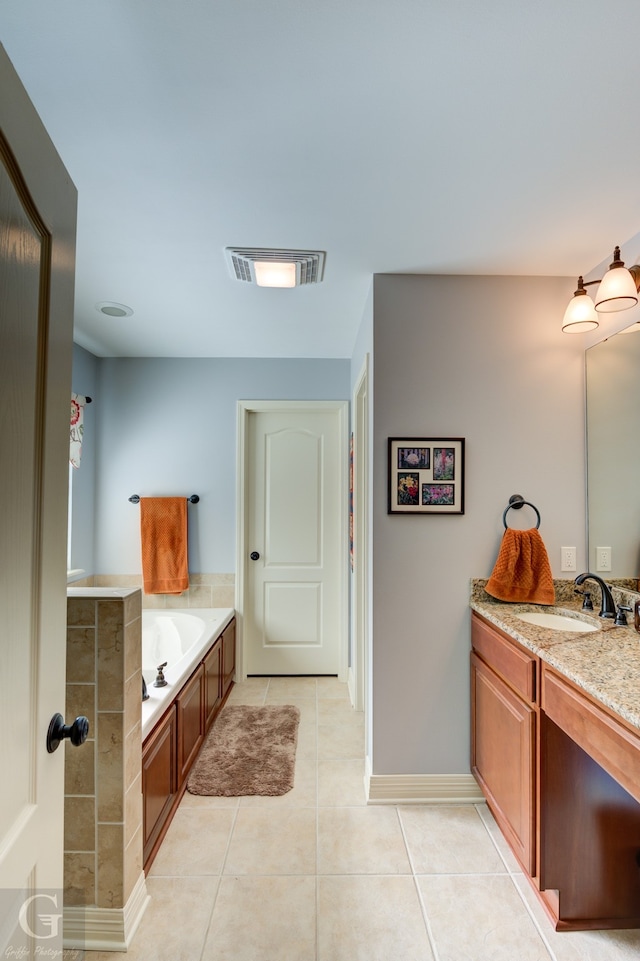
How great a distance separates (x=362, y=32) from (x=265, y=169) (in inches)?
20.5

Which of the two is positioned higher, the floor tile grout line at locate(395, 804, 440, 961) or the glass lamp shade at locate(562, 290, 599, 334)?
the glass lamp shade at locate(562, 290, 599, 334)

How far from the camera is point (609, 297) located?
1.72 meters

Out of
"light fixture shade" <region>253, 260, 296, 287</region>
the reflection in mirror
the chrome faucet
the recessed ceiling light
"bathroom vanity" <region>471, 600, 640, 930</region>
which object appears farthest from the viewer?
the recessed ceiling light

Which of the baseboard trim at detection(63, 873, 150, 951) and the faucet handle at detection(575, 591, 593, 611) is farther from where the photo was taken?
the faucet handle at detection(575, 591, 593, 611)

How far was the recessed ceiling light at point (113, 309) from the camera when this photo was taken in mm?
2539

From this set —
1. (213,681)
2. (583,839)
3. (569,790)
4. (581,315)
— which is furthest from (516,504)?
(213,681)

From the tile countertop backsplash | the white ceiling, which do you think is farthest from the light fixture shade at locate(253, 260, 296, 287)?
the tile countertop backsplash

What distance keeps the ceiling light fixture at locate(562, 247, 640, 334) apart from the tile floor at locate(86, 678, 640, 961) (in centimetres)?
208

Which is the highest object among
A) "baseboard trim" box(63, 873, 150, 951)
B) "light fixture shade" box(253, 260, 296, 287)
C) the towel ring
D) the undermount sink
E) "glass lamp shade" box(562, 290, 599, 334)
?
"light fixture shade" box(253, 260, 296, 287)

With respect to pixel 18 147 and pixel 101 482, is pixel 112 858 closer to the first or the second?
pixel 18 147

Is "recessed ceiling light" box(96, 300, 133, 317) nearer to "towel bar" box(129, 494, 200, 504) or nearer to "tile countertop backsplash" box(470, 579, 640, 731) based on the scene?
"towel bar" box(129, 494, 200, 504)

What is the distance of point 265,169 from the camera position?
1506 mm

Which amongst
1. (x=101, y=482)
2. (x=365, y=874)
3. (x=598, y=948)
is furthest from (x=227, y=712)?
(x=598, y=948)

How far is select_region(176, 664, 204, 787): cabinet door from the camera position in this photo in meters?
2.14
